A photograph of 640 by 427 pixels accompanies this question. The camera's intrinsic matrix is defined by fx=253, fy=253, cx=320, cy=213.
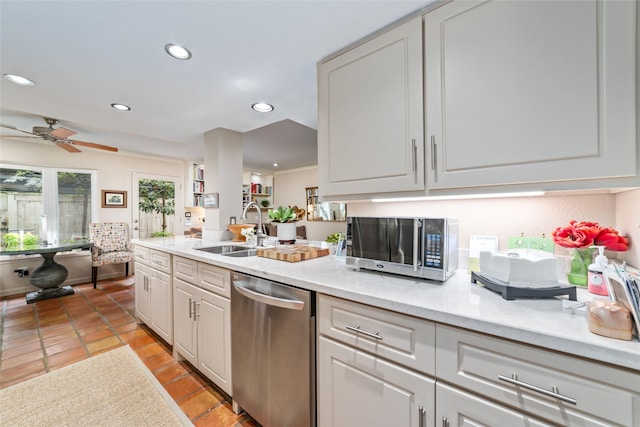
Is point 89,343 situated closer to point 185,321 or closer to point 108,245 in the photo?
point 185,321

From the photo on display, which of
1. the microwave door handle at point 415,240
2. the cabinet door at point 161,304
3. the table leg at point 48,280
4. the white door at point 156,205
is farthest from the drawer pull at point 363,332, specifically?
the white door at point 156,205

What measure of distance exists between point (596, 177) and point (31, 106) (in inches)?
157

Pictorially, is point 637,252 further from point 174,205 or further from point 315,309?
point 174,205

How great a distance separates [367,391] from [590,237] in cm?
110

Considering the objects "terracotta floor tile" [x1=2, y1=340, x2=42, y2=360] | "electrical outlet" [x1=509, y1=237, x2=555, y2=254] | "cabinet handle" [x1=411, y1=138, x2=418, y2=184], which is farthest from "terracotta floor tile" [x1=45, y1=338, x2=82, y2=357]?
"electrical outlet" [x1=509, y1=237, x2=555, y2=254]

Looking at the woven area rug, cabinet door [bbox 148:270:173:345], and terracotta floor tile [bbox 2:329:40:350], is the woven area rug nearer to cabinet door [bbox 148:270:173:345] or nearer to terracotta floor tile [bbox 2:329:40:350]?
cabinet door [bbox 148:270:173:345]

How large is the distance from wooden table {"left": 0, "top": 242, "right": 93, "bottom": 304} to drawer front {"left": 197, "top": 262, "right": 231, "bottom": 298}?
10.6 ft

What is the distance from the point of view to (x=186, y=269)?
77.3 inches

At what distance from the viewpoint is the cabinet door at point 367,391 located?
35.1 inches

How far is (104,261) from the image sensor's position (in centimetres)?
410

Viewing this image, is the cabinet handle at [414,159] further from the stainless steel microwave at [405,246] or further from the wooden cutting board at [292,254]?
the wooden cutting board at [292,254]

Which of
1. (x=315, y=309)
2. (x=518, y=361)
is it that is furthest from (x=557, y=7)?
(x=315, y=309)

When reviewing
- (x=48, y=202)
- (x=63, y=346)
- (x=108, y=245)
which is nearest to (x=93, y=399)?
(x=63, y=346)

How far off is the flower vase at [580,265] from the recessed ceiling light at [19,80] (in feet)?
11.7
